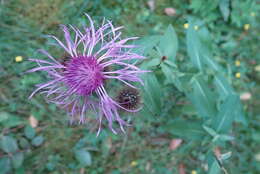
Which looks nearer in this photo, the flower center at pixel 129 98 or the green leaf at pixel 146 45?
the flower center at pixel 129 98

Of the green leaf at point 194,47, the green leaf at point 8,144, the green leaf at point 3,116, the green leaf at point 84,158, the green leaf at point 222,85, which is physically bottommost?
the green leaf at point 84,158

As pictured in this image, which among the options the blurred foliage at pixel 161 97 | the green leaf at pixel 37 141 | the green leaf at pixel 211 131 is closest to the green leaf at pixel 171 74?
the blurred foliage at pixel 161 97

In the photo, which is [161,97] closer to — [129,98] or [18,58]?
[129,98]

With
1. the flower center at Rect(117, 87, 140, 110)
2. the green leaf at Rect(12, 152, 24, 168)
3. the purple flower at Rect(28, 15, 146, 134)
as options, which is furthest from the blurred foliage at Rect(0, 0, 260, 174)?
the purple flower at Rect(28, 15, 146, 134)

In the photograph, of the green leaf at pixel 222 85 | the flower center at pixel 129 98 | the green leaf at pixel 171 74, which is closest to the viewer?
the flower center at pixel 129 98

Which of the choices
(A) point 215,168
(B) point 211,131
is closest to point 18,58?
(B) point 211,131

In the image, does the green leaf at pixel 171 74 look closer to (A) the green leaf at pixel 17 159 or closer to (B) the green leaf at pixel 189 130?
(B) the green leaf at pixel 189 130

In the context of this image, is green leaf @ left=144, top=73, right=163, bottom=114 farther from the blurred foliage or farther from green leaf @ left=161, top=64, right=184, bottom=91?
the blurred foliage
